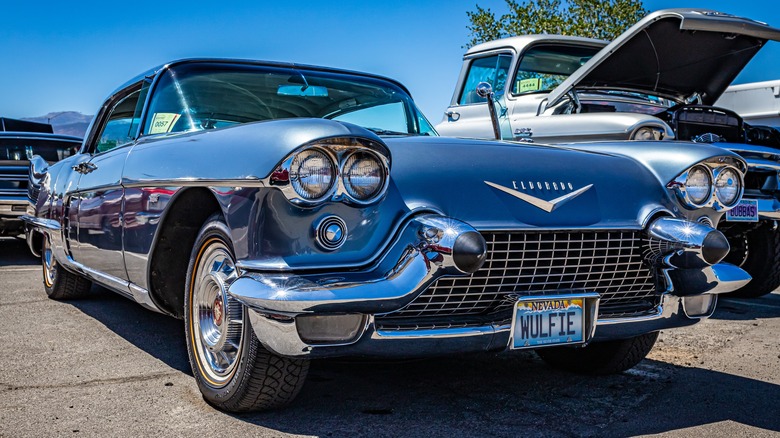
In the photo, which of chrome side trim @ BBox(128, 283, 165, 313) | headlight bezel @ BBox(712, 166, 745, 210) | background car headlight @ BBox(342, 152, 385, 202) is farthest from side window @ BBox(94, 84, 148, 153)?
headlight bezel @ BBox(712, 166, 745, 210)

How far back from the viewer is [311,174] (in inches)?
97.7

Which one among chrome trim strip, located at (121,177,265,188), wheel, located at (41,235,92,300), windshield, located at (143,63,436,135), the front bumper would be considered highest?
windshield, located at (143,63,436,135)

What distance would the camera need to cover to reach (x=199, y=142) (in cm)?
299

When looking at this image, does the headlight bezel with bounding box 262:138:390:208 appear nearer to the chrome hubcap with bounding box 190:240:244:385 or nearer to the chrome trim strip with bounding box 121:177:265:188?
the chrome trim strip with bounding box 121:177:265:188

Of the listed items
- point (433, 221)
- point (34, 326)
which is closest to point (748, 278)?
point (433, 221)

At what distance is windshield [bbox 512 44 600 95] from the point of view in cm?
665

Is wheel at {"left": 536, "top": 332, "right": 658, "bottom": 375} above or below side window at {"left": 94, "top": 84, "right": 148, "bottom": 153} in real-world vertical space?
below

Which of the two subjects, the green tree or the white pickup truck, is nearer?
the white pickup truck

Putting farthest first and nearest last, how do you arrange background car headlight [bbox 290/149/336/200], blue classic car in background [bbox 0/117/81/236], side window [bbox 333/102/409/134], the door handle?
blue classic car in background [bbox 0/117/81/236]
the door handle
side window [bbox 333/102/409/134]
background car headlight [bbox 290/149/336/200]

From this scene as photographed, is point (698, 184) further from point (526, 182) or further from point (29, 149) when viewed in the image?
point (29, 149)

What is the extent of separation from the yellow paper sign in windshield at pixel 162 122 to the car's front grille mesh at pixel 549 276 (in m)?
1.73

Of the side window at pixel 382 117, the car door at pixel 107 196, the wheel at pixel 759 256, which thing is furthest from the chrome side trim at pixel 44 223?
the wheel at pixel 759 256

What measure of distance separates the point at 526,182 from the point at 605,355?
1.09 metres

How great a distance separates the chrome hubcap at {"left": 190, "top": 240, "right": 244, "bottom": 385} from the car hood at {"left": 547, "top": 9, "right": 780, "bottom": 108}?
3.69 meters
